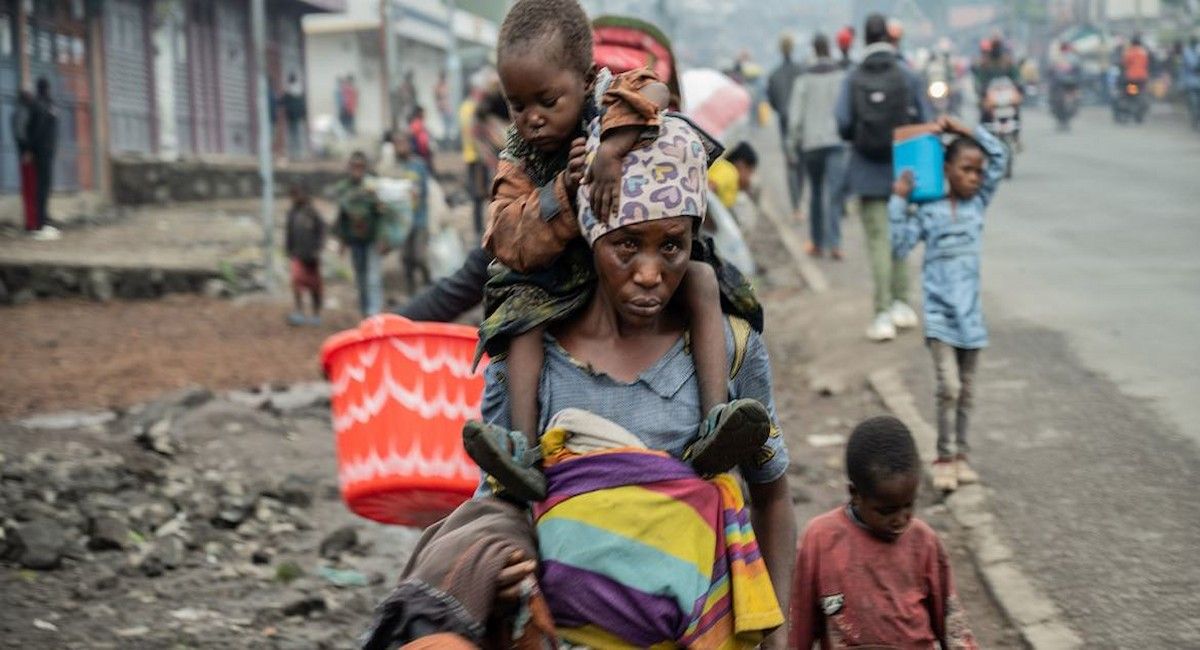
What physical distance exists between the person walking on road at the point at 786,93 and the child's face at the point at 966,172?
398 inches

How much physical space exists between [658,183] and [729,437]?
0.46m

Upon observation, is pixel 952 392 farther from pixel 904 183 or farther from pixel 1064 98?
pixel 1064 98

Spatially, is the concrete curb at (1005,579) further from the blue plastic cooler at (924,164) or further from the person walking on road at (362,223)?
the person walking on road at (362,223)

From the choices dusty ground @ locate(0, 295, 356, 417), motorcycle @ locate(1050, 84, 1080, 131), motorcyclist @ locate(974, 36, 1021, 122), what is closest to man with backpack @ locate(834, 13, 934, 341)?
dusty ground @ locate(0, 295, 356, 417)

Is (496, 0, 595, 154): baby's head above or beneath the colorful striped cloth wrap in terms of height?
above

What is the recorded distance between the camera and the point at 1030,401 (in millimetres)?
8180

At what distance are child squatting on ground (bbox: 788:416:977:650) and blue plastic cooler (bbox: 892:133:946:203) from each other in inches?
126

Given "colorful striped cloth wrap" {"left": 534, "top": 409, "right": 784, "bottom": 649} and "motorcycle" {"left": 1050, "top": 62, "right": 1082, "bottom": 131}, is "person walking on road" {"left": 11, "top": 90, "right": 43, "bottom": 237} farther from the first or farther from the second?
"motorcycle" {"left": 1050, "top": 62, "right": 1082, "bottom": 131}

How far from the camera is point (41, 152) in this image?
18750 mm

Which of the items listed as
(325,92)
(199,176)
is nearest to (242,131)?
(199,176)

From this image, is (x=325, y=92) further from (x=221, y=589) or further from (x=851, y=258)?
(x=221, y=589)

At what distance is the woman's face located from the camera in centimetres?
272

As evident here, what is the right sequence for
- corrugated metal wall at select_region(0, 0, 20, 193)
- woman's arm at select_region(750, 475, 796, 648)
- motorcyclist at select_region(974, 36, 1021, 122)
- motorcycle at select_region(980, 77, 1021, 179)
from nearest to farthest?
woman's arm at select_region(750, 475, 796, 648)
corrugated metal wall at select_region(0, 0, 20, 193)
motorcycle at select_region(980, 77, 1021, 179)
motorcyclist at select_region(974, 36, 1021, 122)

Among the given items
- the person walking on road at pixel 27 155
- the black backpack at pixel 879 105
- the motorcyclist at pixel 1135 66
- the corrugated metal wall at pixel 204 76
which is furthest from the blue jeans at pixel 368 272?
the motorcyclist at pixel 1135 66
